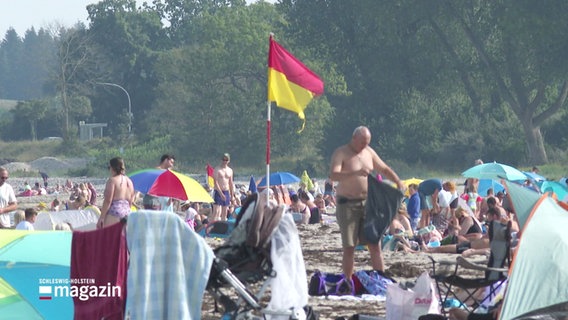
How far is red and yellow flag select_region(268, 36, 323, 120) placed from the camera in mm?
12453

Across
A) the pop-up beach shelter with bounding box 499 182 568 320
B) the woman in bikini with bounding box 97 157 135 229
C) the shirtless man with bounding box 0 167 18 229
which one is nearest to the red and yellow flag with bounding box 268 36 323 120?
the woman in bikini with bounding box 97 157 135 229

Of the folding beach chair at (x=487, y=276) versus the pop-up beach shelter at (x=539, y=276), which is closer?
the pop-up beach shelter at (x=539, y=276)

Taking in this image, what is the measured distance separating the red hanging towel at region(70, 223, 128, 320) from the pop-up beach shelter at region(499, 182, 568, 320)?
237 centimetres

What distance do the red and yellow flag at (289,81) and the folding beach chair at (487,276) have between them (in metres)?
3.67

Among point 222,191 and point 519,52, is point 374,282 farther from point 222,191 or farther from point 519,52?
point 519,52

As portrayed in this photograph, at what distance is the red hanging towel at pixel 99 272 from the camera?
7.64 meters

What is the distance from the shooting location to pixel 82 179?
2692 inches

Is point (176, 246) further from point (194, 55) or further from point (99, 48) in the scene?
point (99, 48)

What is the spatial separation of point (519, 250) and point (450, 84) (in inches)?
1985

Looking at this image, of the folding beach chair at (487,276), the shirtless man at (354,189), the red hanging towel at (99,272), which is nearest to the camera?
the red hanging towel at (99,272)

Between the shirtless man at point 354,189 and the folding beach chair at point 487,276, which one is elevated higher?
the shirtless man at point 354,189

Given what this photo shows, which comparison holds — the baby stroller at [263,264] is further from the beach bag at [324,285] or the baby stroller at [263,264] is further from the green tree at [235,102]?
the green tree at [235,102]

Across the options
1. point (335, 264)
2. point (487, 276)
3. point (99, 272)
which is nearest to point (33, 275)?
point (99, 272)

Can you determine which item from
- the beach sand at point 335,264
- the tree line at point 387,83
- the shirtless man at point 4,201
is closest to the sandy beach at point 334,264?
the beach sand at point 335,264
